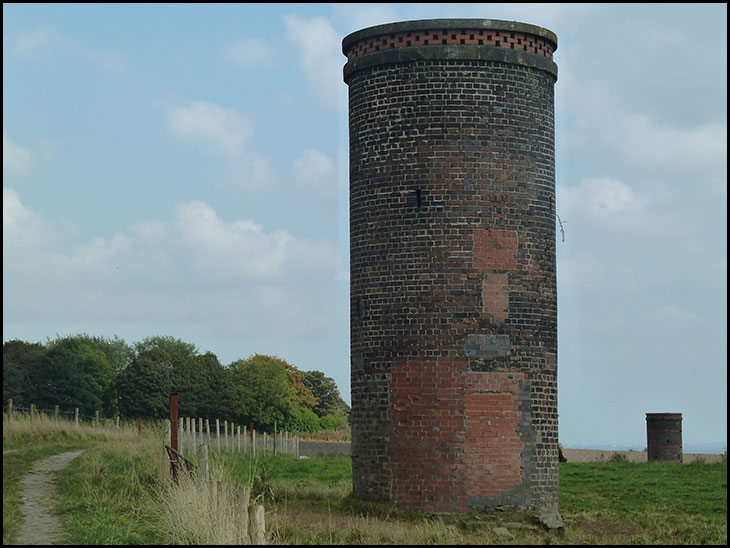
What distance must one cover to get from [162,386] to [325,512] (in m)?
35.3

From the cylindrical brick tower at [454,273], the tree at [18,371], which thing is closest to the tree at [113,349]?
the tree at [18,371]

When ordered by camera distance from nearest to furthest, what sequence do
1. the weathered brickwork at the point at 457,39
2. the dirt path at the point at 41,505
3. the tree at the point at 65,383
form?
the dirt path at the point at 41,505, the weathered brickwork at the point at 457,39, the tree at the point at 65,383

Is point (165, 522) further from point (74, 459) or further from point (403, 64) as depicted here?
point (74, 459)

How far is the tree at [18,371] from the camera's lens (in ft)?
179

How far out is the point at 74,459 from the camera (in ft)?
84.5

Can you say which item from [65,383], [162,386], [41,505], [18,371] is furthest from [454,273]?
[18,371]

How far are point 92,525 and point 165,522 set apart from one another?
136cm

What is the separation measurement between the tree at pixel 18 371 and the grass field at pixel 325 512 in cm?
3129

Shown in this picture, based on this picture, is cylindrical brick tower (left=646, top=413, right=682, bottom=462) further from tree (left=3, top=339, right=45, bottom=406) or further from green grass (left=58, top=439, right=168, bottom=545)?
tree (left=3, top=339, right=45, bottom=406)

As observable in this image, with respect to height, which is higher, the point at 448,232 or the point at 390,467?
the point at 448,232

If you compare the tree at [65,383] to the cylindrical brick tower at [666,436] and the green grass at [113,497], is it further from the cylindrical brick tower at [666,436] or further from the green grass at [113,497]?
the cylindrical brick tower at [666,436]

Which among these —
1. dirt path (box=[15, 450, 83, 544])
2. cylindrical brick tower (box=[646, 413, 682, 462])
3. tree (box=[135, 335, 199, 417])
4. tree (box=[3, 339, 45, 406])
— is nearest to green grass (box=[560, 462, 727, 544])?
cylindrical brick tower (box=[646, 413, 682, 462])

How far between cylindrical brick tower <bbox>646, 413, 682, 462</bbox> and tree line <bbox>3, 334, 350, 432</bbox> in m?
24.0

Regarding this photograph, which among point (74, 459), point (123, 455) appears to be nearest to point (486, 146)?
point (123, 455)
